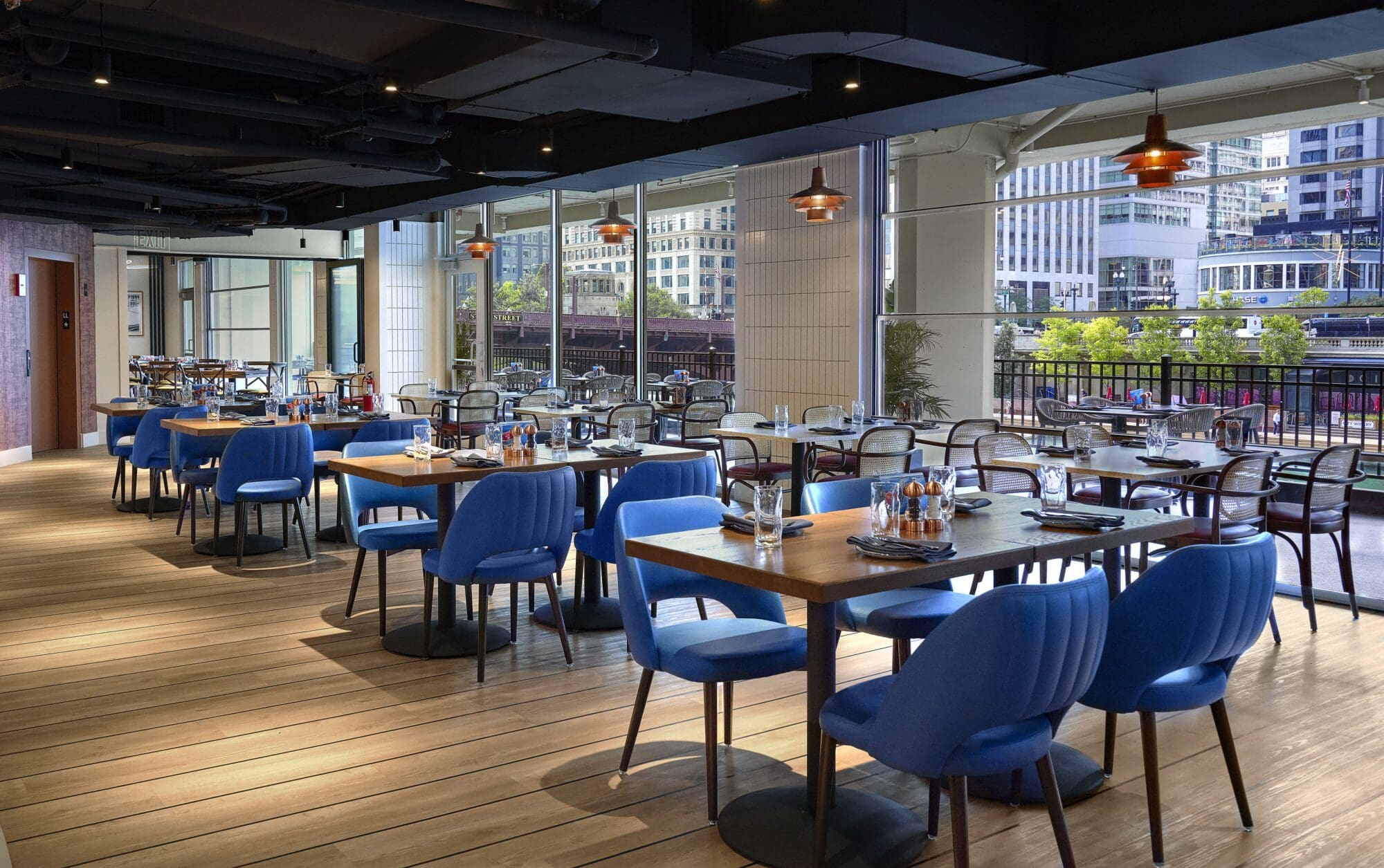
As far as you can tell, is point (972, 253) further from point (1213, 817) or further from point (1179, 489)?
point (1213, 817)

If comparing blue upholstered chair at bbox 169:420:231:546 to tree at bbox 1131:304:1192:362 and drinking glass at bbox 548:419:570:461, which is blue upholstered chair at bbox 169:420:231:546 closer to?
drinking glass at bbox 548:419:570:461

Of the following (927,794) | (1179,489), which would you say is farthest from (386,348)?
(927,794)

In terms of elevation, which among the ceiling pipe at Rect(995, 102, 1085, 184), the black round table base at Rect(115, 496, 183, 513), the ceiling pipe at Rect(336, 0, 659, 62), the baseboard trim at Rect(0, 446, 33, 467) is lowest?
the black round table base at Rect(115, 496, 183, 513)

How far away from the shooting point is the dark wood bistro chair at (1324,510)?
18.6 ft

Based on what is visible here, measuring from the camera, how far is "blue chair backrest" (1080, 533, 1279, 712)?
295 cm

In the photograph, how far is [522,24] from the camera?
552 cm

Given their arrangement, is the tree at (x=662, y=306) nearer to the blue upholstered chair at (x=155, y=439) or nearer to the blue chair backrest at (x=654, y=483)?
the blue upholstered chair at (x=155, y=439)

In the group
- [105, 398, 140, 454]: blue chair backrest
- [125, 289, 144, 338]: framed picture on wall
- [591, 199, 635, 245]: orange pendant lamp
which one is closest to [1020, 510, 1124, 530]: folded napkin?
[591, 199, 635, 245]: orange pendant lamp

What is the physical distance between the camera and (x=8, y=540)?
7.99 m

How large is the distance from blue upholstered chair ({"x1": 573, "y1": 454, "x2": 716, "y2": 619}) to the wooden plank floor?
18.4 inches

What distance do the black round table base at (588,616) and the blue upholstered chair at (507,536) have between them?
0.55m

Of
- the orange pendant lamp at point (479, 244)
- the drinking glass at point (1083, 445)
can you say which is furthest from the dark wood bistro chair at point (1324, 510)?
the orange pendant lamp at point (479, 244)

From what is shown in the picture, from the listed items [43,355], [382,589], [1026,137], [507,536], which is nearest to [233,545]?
[382,589]

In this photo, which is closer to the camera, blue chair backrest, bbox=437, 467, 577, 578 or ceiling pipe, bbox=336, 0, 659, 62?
blue chair backrest, bbox=437, 467, 577, 578
